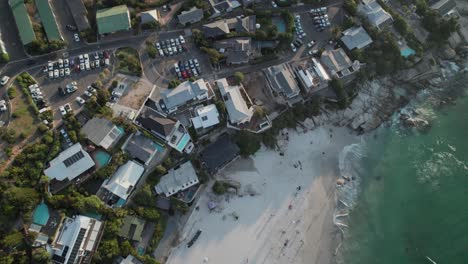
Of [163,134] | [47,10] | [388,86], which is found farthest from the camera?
[388,86]

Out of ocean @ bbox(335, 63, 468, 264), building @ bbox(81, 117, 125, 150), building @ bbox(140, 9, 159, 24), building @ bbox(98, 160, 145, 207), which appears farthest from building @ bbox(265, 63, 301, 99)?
building @ bbox(98, 160, 145, 207)

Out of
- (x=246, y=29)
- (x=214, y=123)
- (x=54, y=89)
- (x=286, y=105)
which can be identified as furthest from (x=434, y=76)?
(x=54, y=89)

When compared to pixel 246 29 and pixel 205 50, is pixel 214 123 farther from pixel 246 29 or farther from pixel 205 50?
pixel 246 29

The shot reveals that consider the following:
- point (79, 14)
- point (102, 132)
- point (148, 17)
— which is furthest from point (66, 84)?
point (148, 17)

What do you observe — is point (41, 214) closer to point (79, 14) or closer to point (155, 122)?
point (155, 122)

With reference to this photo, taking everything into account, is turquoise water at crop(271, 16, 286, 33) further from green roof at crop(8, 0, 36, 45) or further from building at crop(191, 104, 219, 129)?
green roof at crop(8, 0, 36, 45)

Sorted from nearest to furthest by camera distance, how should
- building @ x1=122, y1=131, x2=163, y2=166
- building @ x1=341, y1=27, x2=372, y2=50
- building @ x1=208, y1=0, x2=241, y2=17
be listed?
building @ x1=122, y1=131, x2=163, y2=166
building @ x1=208, y1=0, x2=241, y2=17
building @ x1=341, y1=27, x2=372, y2=50
